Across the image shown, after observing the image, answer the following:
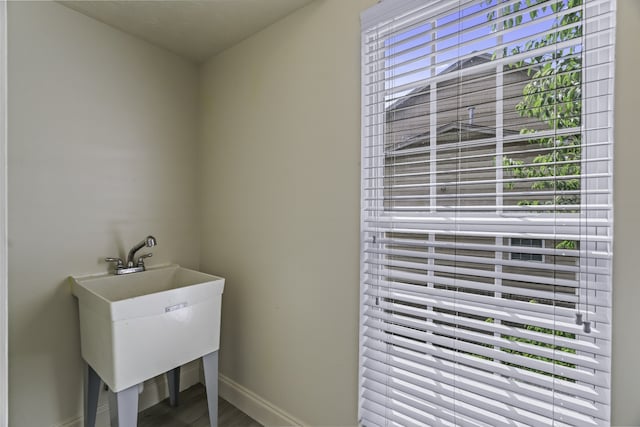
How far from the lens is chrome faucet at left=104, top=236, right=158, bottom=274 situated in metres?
1.83

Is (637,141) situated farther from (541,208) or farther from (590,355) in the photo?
(590,355)

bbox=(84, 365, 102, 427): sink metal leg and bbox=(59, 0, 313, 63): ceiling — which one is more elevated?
bbox=(59, 0, 313, 63): ceiling

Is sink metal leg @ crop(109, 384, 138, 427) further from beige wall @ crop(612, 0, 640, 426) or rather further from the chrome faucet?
beige wall @ crop(612, 0, 640, 426)

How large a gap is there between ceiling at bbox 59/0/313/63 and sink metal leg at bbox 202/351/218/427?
71.4 inches

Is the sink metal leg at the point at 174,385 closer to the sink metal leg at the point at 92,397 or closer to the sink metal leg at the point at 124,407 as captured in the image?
the sink metal leg at the point at 92,397

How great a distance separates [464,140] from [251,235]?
1.27 metres

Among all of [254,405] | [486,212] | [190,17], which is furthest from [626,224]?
[190,17]

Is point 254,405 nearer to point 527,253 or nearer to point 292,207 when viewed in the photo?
point 292,207

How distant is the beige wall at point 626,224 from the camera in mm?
911

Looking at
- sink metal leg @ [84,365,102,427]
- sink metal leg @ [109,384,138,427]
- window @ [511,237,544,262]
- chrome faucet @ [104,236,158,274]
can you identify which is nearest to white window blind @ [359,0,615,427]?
window @ [511,237,544,262]

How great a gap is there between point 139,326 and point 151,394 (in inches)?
34.4

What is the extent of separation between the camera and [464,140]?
1218 millimetres

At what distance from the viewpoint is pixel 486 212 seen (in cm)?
117

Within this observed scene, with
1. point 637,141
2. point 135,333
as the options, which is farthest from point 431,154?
point 135,333
